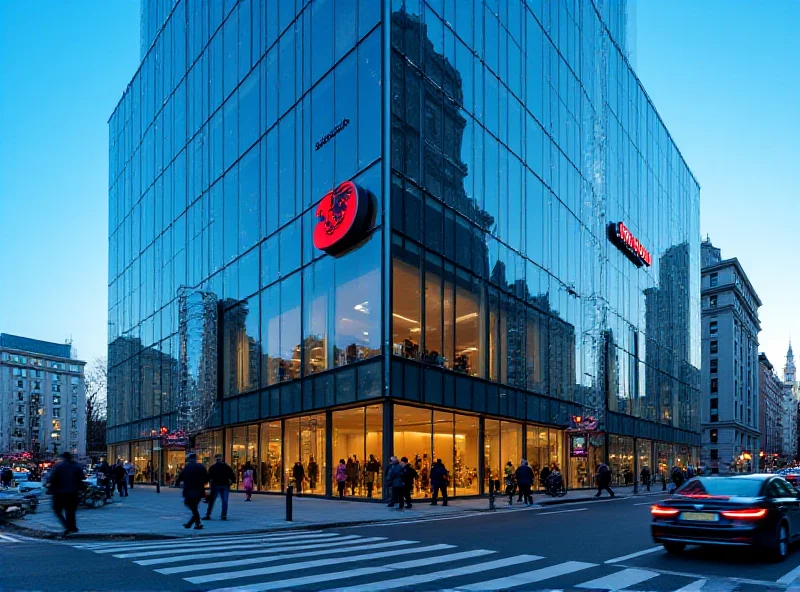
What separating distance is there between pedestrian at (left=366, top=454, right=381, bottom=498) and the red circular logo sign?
8.35 metres

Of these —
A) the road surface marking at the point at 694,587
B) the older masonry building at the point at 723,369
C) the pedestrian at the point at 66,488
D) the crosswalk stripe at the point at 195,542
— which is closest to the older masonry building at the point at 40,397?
the older masonry building at the point at 723,369

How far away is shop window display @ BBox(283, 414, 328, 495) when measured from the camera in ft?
104

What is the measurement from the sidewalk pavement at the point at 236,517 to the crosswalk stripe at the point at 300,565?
538 centimetres

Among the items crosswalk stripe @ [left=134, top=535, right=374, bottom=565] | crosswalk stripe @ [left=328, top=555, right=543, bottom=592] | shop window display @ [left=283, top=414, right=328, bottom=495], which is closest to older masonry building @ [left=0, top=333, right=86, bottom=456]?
shop window display @ [left=283, top=414, right=328, bottom=495]

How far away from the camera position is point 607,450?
168 ft

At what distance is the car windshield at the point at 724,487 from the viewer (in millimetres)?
12250

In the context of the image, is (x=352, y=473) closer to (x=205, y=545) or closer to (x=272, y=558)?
(x=205, y=545)

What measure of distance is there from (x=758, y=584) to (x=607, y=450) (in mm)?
42619

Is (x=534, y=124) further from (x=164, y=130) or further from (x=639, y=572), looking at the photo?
(x=639, y=572)

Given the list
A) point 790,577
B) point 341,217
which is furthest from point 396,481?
point 790,577

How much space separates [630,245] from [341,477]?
3426 cm

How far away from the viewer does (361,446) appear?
29.4 m

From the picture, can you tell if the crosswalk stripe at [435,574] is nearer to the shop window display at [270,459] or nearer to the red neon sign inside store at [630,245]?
the shop window display at [270,459]

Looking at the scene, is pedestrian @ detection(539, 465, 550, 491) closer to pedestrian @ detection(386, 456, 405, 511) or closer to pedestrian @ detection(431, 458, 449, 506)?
pedestrian @ detection(431, 458, 449, 506)
